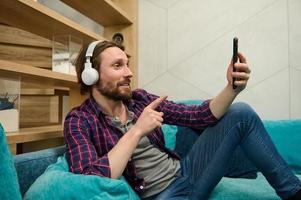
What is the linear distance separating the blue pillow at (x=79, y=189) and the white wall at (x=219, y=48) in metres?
1.25

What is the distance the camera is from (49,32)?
1.55 metres

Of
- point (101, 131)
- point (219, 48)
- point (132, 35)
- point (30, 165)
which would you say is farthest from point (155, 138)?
point (132, 35)

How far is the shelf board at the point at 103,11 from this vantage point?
1762mm

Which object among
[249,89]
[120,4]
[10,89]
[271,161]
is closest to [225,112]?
[271,161]

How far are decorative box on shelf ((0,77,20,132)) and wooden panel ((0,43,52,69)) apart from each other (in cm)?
106

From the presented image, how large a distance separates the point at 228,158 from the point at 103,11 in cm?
125

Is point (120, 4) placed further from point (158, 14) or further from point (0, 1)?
point (0, 1)

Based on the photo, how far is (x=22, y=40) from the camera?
7.59 ft

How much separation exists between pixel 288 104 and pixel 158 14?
3.34 ft

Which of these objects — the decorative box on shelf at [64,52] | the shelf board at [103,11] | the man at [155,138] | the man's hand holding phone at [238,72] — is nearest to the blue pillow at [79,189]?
the man at [155,138]

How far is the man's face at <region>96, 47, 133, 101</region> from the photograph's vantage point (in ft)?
3.88

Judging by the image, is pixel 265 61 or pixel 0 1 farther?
pixel 265 61

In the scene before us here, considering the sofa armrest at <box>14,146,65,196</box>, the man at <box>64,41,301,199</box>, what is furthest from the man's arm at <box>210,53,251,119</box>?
the sofa armrest at <box>14,146,65,196</box>

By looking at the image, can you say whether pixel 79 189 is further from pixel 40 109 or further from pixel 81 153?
pixel 40 109
